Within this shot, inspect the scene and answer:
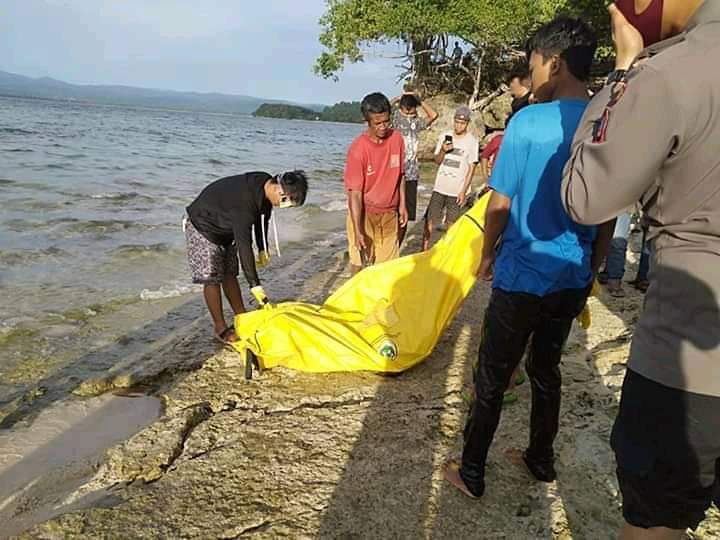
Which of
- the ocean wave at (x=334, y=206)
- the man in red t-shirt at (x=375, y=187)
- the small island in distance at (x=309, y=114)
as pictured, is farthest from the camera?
the small island in distance at (x=309, y=114)

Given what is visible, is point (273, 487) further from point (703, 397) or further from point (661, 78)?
point (661, 78)

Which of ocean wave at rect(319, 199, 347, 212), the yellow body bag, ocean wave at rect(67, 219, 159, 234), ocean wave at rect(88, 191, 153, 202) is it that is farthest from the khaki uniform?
ocean wave at rect(88, 191, 153, 202)

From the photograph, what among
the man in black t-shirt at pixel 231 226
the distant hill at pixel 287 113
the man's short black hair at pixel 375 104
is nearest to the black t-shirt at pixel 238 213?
the man in black t-shirt at pixel 231 226

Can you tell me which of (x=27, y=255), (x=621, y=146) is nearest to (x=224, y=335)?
(x=621, y=146)

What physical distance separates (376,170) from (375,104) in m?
0.55

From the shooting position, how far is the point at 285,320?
11.1 ft

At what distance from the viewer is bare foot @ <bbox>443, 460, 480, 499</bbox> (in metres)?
2.29

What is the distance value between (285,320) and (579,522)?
1915 mm

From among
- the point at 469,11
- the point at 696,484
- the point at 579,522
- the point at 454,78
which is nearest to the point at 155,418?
the point at 579,522

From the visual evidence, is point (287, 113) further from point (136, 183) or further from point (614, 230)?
point (614, 230)

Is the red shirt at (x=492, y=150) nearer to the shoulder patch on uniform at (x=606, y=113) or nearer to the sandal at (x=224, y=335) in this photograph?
the sandal at (x=224, y=335)

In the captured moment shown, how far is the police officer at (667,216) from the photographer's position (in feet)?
3.52

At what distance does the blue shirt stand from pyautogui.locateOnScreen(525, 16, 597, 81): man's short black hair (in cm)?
15

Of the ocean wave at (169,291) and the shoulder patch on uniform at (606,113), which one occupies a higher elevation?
the shoulder patch on uniform at (606,113)
